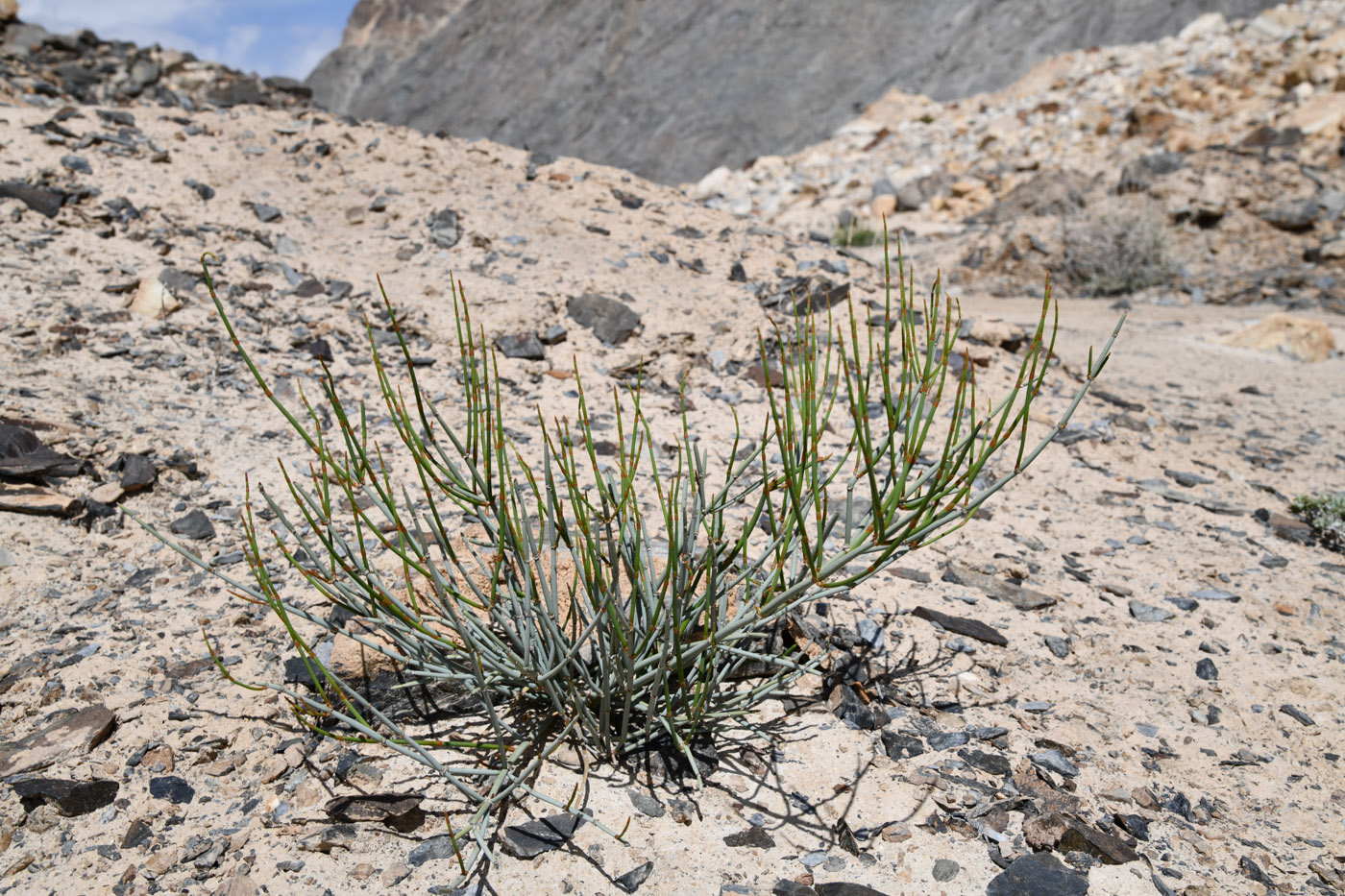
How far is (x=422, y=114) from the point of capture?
34.1 metres

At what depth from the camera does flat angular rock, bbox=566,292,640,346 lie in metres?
4.08

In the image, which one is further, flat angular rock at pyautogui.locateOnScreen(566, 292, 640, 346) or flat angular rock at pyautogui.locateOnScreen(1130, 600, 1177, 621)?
flat angular rock at pyautogui.locateOnScreen(566, 292, 640, 346)

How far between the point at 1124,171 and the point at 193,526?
36.2 feet

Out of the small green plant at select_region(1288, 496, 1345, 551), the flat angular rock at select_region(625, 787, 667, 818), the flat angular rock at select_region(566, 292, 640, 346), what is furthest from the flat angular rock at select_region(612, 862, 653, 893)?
the small green plant at select_region(1288, 496, 1345, 551)

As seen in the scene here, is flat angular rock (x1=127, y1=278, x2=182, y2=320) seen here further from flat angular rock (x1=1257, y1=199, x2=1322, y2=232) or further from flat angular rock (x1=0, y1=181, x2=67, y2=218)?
flat angular rock (x1=1257, y1=199, x2=1322, y2=232)

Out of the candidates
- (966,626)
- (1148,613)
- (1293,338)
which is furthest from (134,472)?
(1293,338)

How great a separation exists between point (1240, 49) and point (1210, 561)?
49.3 ft

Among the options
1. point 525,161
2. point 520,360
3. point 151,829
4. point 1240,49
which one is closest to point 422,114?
point 1240,49

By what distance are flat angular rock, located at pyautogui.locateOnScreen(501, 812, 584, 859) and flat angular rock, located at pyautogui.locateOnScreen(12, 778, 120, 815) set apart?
0.86 m

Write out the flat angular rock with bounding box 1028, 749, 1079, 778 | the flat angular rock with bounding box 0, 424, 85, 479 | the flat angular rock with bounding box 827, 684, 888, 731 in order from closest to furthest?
the flat angular rock with bounding box 1028, 749, 1079, 778 < the flat angular rock with bounding box 827, 684, 888, 731 < the flat angular rock with bounding box 0, 424, 85, 479

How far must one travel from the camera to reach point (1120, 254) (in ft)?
27.2

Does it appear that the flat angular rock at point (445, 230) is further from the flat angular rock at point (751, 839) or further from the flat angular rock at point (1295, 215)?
the flat angular rock at point (1295, 215)

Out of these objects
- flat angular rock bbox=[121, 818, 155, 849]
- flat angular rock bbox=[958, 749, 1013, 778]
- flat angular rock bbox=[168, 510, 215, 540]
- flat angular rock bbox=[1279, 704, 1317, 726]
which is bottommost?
flat angular rock bbox=[1279, 704, 1317, 726]

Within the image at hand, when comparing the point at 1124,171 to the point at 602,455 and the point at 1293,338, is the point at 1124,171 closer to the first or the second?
the point at 1293,338
